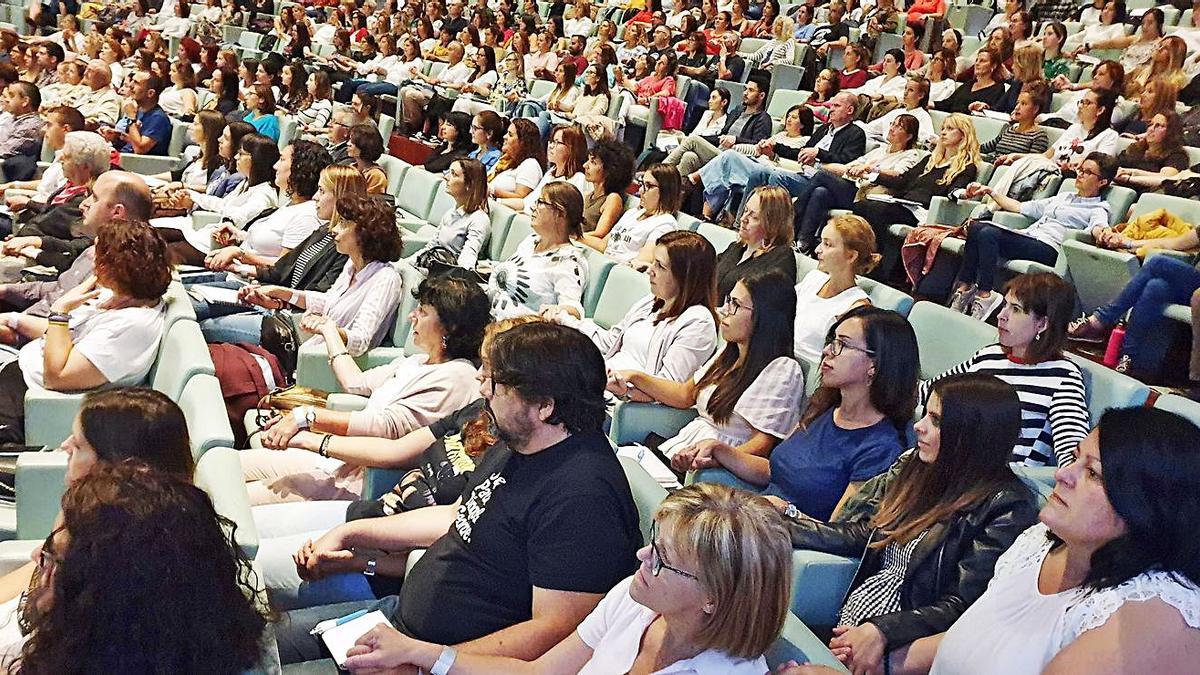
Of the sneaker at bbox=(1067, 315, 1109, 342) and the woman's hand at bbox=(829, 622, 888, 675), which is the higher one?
the woman's hand at bbox=(829, 622, 888, 675)

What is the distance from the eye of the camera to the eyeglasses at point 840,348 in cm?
258

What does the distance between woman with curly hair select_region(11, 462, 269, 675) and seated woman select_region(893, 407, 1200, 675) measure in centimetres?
111

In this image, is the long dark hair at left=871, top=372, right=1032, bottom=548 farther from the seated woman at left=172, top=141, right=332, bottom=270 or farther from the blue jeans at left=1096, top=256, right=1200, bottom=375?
the seated woman at left=172, top=141, right=332, bottom=270

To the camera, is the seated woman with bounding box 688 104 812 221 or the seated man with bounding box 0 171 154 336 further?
the seated woman with bounding box 688 104 812 221

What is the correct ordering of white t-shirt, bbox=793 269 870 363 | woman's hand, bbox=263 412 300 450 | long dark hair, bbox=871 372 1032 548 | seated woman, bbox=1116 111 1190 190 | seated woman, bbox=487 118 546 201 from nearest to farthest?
long dark hair, bbox=871 372 1032 548, woman's hand, bbox=263 412 300 450, white t-shirt, bbox=793 269 870 363, seated woman, bbox=1116 111 1190 190, seated woman, bbox=487 118 546 201

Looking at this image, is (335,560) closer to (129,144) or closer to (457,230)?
(457,230)

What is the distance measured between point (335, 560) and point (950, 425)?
1255 millimetres

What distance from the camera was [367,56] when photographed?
38.4ft

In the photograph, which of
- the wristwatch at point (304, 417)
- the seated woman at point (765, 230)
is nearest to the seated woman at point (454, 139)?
the seated woman at point (765, 230)

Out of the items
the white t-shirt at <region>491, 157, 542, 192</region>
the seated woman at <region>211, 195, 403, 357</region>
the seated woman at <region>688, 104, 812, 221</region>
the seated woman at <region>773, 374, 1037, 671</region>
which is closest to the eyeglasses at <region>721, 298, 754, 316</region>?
the seated woman at <region>773, 374, 1037, 671</region>

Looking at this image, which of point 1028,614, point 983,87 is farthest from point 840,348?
point 983,87

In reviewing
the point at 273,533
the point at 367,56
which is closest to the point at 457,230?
the point at 273,533

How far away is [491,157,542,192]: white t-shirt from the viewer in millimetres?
6156

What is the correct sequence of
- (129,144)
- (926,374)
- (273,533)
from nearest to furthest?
(273,533) < (926,374) < (129,144)
